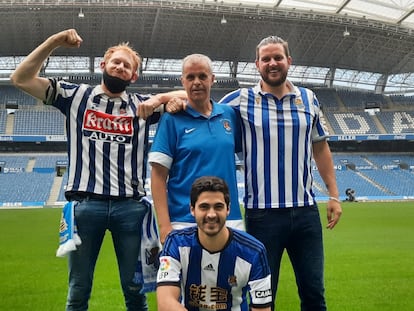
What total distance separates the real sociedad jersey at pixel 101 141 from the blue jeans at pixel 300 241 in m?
0.88

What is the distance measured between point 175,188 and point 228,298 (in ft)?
2.43

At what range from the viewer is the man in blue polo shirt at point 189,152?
2.78m

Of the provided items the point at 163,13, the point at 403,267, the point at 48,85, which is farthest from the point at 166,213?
the point at 163,13

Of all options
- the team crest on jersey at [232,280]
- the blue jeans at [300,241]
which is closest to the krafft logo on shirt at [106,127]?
the blue jeans at [300,241]

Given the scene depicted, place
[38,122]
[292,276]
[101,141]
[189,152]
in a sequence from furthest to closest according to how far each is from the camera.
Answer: [38,122] → [292,276] → [101,141] → [189,152]

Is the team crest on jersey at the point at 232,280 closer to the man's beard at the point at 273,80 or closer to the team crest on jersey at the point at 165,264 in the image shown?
the team crest on jersey at the point at 165,264

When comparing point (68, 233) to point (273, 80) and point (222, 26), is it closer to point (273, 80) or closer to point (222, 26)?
point (273, 80)

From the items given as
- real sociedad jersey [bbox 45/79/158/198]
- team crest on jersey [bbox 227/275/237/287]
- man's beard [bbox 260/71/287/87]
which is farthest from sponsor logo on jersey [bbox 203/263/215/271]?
man's beard [bbox 260/71/287/87]

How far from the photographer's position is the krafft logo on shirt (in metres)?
3.04

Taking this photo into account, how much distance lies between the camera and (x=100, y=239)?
3059 mm

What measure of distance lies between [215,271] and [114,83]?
1416 mm

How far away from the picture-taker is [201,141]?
2783 millimetres

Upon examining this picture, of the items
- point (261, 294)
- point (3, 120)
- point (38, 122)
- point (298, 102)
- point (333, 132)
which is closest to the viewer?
point (261, 294)

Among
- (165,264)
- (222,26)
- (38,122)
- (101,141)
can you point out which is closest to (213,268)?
(165,264)
